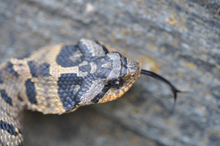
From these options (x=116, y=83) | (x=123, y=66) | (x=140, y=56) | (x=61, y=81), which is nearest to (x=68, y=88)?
(x=61, y=81)

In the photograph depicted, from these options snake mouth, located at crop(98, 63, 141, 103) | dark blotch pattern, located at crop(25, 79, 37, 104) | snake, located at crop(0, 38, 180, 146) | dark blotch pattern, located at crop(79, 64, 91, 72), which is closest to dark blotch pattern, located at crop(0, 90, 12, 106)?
snake, located at crop(0, 38, 180, 146)

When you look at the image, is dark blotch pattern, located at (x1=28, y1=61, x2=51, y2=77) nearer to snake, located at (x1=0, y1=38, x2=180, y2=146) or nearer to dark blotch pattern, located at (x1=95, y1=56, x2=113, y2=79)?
snake, located at (x1=0, y1=38, x2=180, y2=146)

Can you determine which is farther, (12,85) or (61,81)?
(12,85)

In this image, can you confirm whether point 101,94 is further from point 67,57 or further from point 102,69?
point 67,57

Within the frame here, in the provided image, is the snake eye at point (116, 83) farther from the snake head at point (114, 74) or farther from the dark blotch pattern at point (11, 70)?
the dark blotch pattern at point (11, 70)

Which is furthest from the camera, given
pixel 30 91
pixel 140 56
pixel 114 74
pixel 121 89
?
pixel 140 56

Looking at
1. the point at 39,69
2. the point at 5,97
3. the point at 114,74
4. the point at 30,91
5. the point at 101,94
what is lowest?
the point at 5,97

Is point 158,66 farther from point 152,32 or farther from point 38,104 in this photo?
point 38,104

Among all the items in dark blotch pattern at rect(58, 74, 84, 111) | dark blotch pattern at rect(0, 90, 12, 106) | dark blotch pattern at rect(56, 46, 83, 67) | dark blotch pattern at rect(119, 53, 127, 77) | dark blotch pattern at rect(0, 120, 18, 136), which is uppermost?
dark blotch pattern at rect(119, 53, 127, 77)
